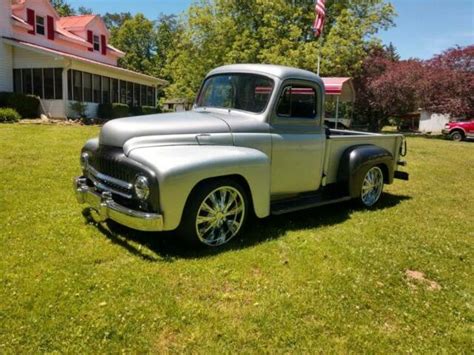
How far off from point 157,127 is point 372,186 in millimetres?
4047

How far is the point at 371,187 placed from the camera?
23.2 ft

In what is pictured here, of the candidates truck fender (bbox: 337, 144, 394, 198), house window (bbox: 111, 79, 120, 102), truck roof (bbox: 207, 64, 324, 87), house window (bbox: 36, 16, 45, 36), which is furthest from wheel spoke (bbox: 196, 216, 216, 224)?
house window (bbox: 111, 79, 120, 102)

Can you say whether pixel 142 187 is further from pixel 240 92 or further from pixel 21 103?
pixel 21 103

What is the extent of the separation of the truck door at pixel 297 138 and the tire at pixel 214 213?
2.64ft

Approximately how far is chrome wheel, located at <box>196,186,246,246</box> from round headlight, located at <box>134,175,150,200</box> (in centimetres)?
61

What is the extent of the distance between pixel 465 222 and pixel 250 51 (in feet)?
82.7

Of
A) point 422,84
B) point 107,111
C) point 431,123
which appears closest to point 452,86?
point 422,84

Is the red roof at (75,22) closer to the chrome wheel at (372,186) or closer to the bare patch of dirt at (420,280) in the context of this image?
the chrome wheel at (372,186)

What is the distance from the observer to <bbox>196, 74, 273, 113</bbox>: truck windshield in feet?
17.8

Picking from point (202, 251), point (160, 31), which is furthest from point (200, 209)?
point (160, 31)

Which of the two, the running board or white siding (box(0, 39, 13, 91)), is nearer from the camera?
the running board

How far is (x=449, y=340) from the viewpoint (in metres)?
3.29

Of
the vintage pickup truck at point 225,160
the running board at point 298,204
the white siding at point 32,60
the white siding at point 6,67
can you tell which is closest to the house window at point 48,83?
the white siding at point 32,60

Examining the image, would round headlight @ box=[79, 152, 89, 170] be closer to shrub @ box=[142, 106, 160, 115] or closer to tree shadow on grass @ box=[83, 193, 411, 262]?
tree shadow on grass @ box=[83, 193, 411, 262]
